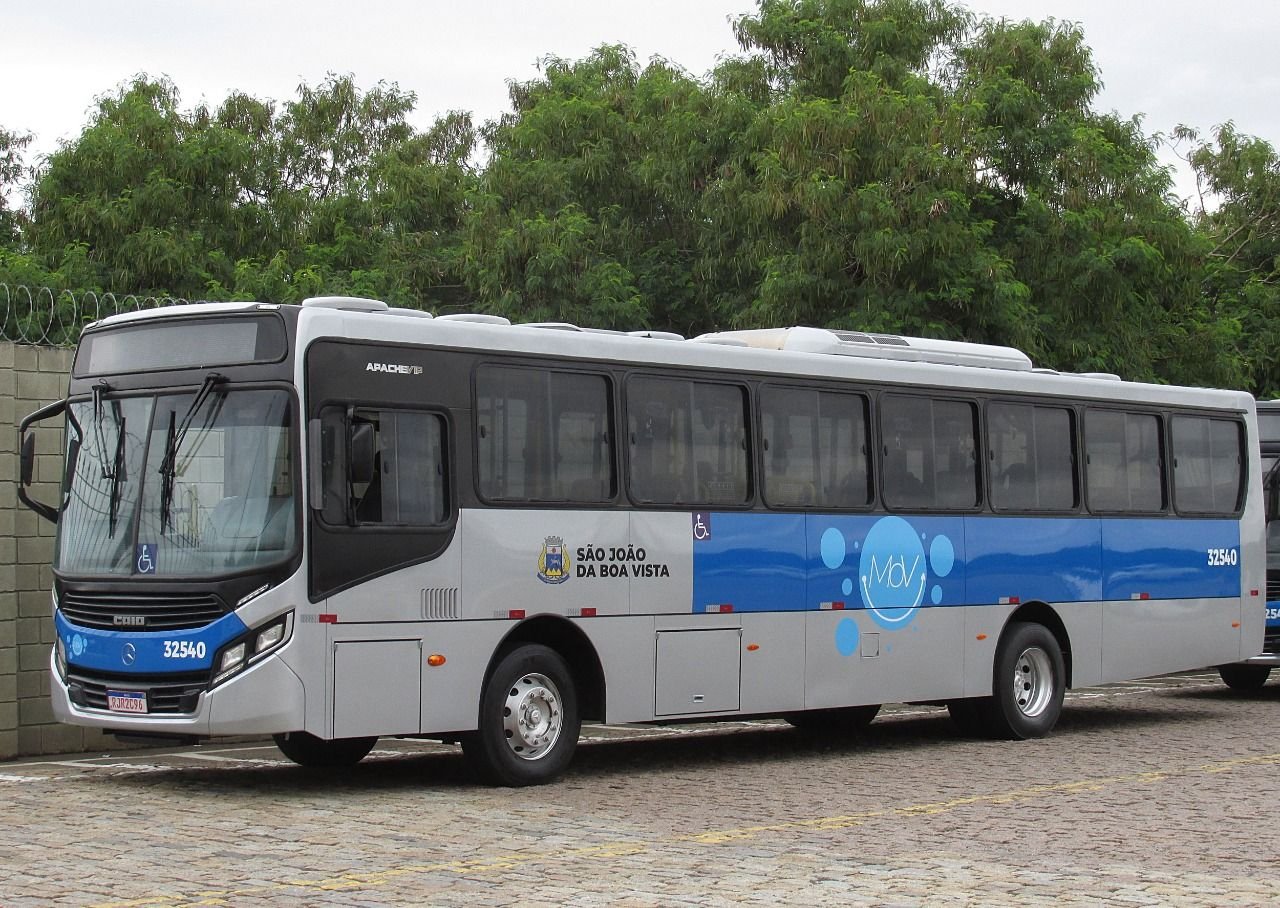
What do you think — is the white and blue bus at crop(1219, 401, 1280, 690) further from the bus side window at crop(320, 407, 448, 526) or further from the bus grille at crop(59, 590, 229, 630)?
the bus grille at crop(59, 590, 229, 630)

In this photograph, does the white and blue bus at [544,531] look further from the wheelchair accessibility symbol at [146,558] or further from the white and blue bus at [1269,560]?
the white and blue bus at [1269,560]

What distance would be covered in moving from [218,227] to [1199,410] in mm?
31351

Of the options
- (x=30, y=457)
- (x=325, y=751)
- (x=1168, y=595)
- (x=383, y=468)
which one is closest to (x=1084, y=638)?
(x=1168, y=595)

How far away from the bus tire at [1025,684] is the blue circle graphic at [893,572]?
4.49ft

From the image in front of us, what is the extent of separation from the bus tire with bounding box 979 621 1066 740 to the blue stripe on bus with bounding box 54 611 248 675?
778 cm

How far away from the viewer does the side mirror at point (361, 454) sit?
12.0 metres

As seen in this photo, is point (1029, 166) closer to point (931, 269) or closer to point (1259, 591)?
point (931, 269)

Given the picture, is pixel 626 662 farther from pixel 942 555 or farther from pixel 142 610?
pixel 942 555

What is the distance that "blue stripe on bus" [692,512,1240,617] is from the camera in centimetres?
1481

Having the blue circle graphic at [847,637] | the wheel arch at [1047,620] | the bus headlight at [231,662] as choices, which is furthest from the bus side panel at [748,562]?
the bus headlight at [231,662]

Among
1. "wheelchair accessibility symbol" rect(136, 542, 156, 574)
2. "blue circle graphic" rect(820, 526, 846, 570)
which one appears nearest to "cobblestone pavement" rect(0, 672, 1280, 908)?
"wheelchair accessibility symbol" rect(136, 542, 156, 574)

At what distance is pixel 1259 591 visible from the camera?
20000 mm

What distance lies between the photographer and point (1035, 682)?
1762cm

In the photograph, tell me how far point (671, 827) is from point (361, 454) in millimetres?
3042
